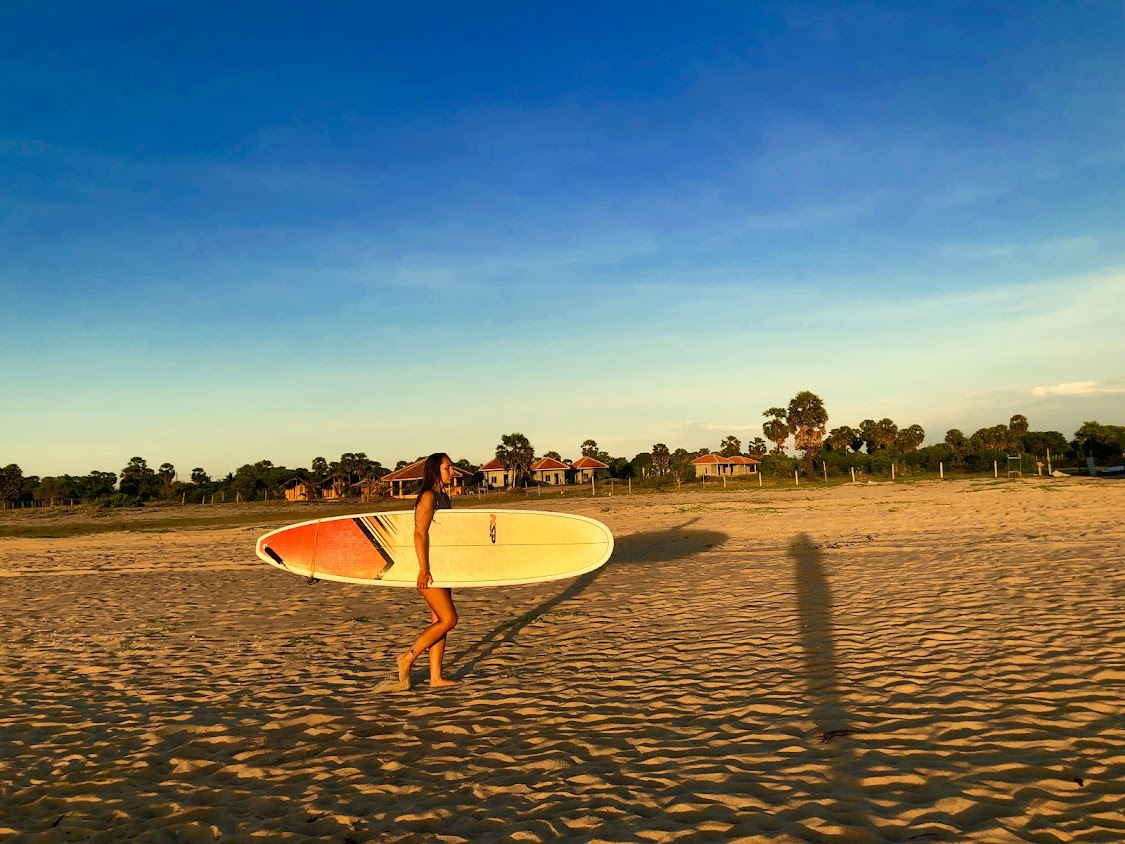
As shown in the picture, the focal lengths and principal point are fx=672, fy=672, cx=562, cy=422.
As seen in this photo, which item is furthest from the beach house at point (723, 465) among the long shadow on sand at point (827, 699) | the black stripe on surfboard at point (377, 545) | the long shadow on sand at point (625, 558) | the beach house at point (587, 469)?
the black stripe on surfboard at point (377, 545)

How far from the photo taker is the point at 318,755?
5004mm

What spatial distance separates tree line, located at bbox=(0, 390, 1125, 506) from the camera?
61.8 meters

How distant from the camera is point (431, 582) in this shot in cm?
621

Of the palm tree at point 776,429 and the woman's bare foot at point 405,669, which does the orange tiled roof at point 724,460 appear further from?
the woman's bare foot at point 405,669

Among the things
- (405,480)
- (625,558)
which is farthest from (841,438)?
(625,558)

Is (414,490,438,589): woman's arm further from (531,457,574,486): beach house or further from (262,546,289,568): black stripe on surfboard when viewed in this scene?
(531,457,574,486): beach house

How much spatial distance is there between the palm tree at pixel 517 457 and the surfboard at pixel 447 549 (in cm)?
6892

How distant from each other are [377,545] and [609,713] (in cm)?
452

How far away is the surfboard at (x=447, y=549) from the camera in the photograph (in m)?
8.82

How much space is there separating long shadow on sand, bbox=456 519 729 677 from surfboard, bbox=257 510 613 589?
0.84 metres

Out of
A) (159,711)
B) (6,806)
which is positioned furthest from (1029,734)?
(159,711)

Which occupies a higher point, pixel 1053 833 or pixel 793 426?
pixel 793 426

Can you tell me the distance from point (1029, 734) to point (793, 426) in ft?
249

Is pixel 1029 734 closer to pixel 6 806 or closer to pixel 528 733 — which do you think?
pixel 528 733
